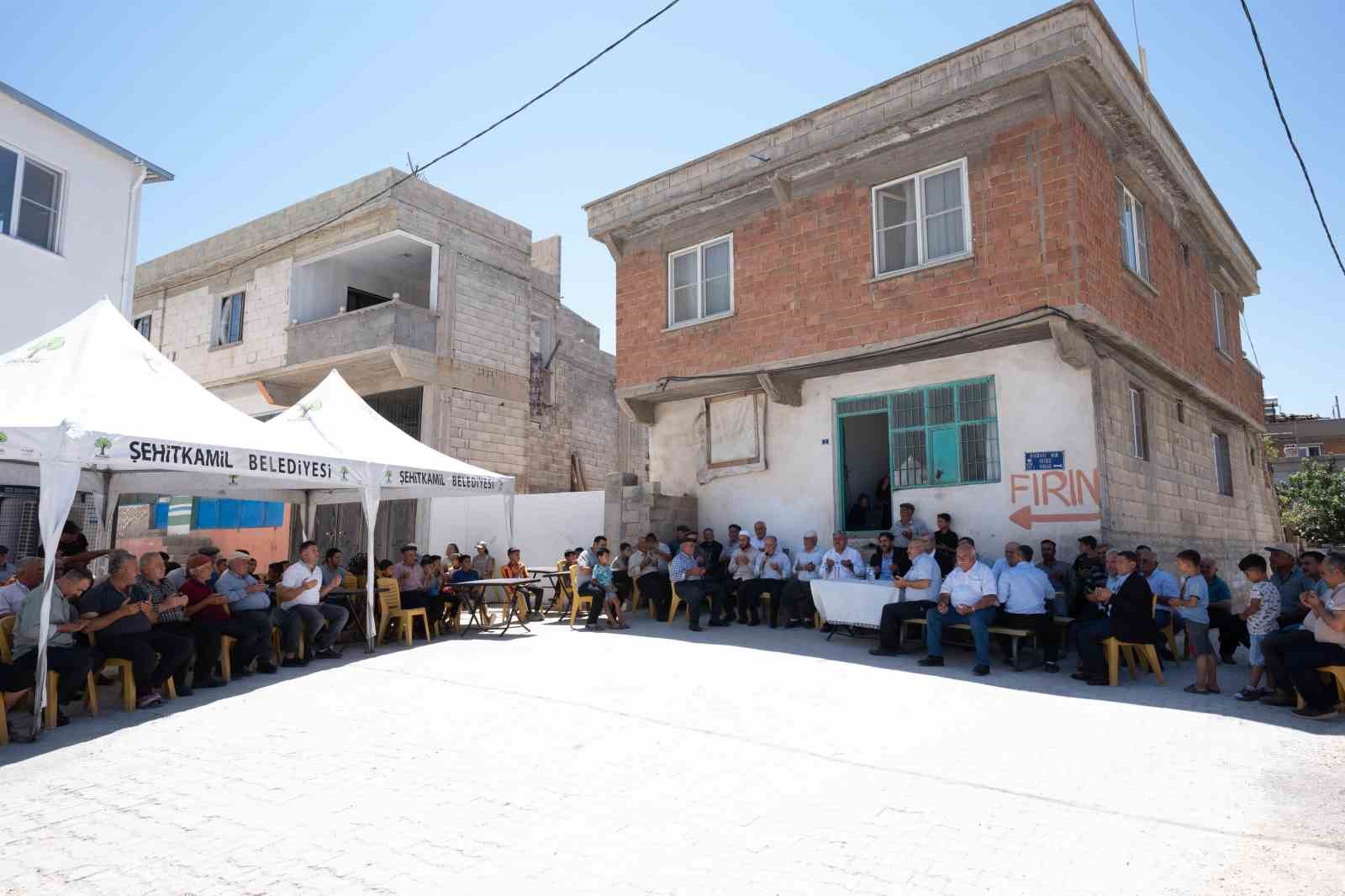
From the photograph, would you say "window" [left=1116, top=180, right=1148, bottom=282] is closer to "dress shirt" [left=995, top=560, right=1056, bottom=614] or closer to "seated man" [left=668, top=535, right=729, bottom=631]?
"dress shirt" [left=995, top=560, right=1056, bottom=614]

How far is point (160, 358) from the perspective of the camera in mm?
9070

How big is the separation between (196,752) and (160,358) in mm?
5093

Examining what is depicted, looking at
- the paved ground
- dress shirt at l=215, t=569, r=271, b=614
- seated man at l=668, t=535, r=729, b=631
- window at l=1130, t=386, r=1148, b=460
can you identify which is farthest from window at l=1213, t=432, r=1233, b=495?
dress shirt at l=215, t=569, r=271, b=614

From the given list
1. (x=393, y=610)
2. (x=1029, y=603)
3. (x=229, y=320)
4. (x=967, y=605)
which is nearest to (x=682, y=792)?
(x=967, y=605)

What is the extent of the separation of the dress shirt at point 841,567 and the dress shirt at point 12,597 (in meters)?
8.72

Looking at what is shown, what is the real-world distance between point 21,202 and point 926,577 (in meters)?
14.1

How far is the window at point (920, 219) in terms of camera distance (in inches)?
448

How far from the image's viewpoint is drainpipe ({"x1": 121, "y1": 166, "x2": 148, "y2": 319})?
13930mm

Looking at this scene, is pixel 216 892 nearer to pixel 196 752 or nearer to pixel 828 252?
pixel 196 752

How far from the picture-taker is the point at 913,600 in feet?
31.5

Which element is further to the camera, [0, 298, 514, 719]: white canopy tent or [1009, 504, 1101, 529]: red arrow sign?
[1009, 504, 1101, 529]: red arrow sign

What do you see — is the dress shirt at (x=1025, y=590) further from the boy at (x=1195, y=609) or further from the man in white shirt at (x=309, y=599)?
the man in white shirt at (x=309, y=599)

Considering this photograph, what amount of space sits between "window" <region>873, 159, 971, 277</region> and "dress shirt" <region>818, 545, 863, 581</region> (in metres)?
3.96

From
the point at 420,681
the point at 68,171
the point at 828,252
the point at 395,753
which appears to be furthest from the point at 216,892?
the point at 68,171
